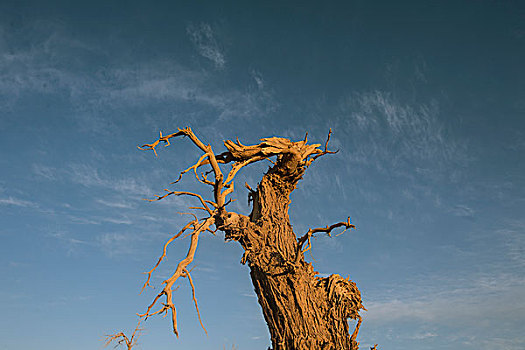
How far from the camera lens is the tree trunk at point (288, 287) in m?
5.77

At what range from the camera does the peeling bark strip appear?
577 cm

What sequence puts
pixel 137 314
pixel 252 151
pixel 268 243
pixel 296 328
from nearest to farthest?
pixel 137 314 < pixel 296 328 < pixel 268 243 < pixel 252 151

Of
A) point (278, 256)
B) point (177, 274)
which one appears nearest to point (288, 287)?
point (278, 256)

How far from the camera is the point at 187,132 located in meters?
6.50

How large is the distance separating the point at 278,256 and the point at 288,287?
47 centimetres

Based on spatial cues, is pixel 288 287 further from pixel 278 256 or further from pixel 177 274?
pixel 177 274

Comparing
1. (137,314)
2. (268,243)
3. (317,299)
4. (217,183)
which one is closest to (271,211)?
(268,243)

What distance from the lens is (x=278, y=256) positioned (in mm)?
6121

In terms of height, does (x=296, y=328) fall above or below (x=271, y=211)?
below

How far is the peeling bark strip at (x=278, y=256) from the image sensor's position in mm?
5773

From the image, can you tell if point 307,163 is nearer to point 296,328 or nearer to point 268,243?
point 268,243

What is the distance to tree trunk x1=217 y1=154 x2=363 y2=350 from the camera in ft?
18.9

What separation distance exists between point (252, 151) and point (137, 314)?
10.0 feet

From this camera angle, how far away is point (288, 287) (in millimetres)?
5934
